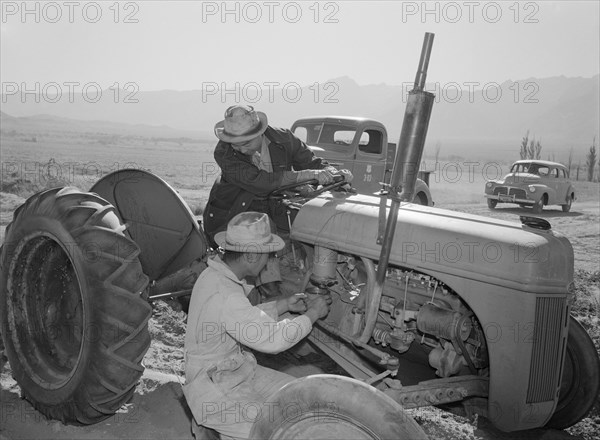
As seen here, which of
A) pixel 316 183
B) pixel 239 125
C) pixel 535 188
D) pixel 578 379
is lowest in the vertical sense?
pixel 535 188

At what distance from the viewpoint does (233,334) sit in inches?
108

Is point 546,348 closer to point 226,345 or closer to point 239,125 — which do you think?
point 226,345

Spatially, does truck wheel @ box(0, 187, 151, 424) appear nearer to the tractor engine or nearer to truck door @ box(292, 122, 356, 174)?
the tractor engine

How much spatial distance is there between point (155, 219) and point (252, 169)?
1129 millimetres

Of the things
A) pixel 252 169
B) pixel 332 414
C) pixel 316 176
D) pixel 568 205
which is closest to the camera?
pixel 332 414

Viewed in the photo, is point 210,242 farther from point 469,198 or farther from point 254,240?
point 469,198

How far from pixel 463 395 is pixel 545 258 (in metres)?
0.95

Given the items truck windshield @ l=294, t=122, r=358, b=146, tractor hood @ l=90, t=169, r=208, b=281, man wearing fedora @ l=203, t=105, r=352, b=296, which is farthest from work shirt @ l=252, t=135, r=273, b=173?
truck windshield @ l=294, t=122, r=358, b=146

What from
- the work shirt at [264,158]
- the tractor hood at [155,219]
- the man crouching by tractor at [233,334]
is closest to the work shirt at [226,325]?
the man crouching by tractor at [233,334]

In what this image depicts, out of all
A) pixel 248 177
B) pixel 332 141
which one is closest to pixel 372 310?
pixel 248 177

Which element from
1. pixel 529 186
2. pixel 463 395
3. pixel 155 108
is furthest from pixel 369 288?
pixel 155 108

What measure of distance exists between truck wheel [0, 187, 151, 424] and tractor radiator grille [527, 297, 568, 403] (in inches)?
88.8

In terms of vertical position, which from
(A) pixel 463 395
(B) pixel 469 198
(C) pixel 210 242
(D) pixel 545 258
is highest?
(D) pixel 545 258

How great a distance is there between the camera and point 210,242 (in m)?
4.87
